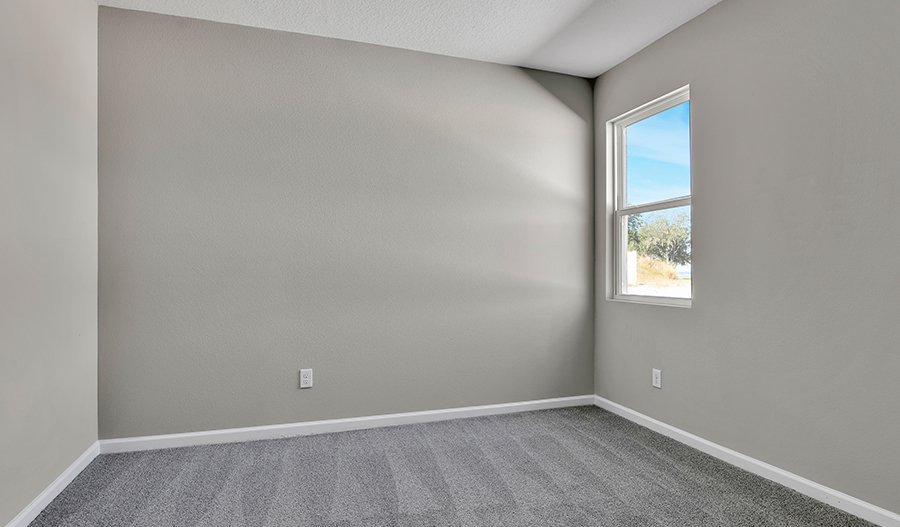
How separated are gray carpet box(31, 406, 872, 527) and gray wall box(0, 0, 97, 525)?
0.28m

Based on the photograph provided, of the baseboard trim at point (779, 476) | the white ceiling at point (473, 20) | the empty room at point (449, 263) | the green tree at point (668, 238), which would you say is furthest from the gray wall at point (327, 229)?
the baseboard trim at point (779, 476)

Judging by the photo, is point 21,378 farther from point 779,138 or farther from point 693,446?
point 779,138

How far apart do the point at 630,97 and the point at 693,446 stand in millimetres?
2249

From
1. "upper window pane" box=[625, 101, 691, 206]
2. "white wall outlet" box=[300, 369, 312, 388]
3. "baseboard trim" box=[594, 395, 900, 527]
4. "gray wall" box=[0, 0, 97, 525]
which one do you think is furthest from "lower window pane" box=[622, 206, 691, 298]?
"gray wall" box=[0, 0, 97, 525]

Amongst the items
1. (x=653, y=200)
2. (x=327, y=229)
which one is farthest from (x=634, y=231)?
(x=327, y=229)

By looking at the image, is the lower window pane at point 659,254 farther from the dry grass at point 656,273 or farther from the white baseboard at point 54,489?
the white baseboard at point 54,489

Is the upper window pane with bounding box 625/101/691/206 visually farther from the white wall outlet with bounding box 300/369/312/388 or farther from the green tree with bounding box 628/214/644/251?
the white wall outlet with bounding box 300/369/312/388

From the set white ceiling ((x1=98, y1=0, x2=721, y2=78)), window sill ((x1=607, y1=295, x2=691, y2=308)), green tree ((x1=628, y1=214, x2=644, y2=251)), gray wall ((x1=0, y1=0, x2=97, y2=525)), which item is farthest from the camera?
green tree ((x1=628, y1=214, x2=644, y2=251))

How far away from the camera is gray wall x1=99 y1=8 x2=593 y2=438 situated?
8.43 feet

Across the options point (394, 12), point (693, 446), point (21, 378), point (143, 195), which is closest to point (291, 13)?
point (394, 12)

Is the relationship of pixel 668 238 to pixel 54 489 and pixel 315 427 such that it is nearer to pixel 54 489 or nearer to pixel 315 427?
pixel 315 427

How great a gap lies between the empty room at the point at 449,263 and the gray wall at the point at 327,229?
0.02m

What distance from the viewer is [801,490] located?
6.70ft

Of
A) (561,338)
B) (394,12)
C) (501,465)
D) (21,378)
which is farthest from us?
(561,338)
